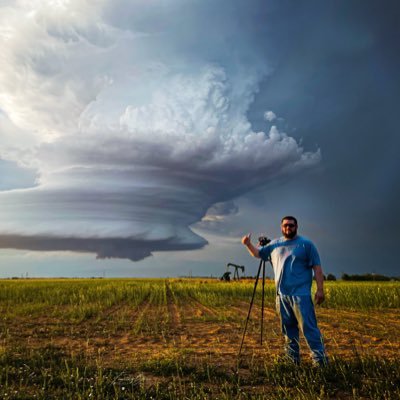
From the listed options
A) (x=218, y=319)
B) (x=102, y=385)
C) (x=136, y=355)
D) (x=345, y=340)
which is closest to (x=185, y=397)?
(x=102, y=385)

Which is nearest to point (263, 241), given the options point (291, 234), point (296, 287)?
point (291, 234)

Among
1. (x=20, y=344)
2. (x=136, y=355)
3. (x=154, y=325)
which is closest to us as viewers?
(x=136, y=355)

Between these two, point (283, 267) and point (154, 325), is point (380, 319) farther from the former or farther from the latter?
point (283, 267)

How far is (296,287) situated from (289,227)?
994mm

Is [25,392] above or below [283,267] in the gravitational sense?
below

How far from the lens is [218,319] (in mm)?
13477

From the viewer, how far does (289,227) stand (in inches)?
269

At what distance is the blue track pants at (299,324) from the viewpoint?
6488mm

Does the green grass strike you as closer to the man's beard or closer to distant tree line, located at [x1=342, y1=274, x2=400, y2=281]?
the man's beard

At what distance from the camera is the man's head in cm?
683

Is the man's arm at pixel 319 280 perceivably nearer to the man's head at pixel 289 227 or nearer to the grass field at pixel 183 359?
the man's head at pixel 289 227

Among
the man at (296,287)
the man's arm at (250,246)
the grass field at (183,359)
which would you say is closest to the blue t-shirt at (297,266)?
the man at (296,287)

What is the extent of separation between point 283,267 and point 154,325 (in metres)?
6.68

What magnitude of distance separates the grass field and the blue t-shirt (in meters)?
1.20
